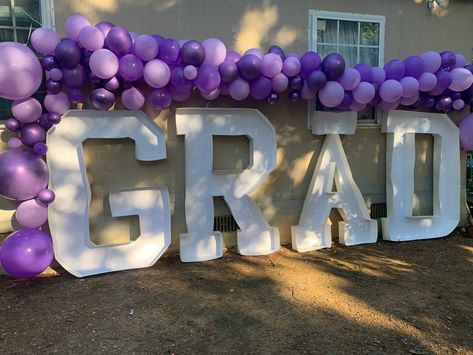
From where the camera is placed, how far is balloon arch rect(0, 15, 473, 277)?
3.76 metres

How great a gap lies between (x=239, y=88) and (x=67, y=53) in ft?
5.48

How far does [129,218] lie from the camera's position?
4641 mm

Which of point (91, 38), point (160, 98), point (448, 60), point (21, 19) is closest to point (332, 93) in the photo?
point (448, 60)

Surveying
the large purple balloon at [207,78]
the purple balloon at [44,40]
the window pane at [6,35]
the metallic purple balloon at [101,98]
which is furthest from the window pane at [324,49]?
the window pane at [6,35]

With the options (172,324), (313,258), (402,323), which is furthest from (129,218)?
(402,323)

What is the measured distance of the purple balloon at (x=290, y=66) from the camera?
442 centimetres

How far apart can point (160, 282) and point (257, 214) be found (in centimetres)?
140

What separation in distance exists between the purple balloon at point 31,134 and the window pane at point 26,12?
111 cm

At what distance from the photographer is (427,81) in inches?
189

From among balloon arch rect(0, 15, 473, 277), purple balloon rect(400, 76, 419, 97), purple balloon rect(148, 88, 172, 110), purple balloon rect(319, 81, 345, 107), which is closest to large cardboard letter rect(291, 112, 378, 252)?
balloon arch rect(0, 15, 473, 277)

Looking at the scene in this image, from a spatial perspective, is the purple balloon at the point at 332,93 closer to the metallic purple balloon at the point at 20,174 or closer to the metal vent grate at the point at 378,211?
the metal vent grate at the point at 378,211

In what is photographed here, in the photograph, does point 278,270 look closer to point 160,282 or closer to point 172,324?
point 160,282

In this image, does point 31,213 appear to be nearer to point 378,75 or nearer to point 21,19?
point 21,19

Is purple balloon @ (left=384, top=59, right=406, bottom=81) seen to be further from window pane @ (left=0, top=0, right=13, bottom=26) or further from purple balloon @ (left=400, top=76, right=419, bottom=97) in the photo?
window pane @ (left=0, top=0, right=13, bottom=26)
